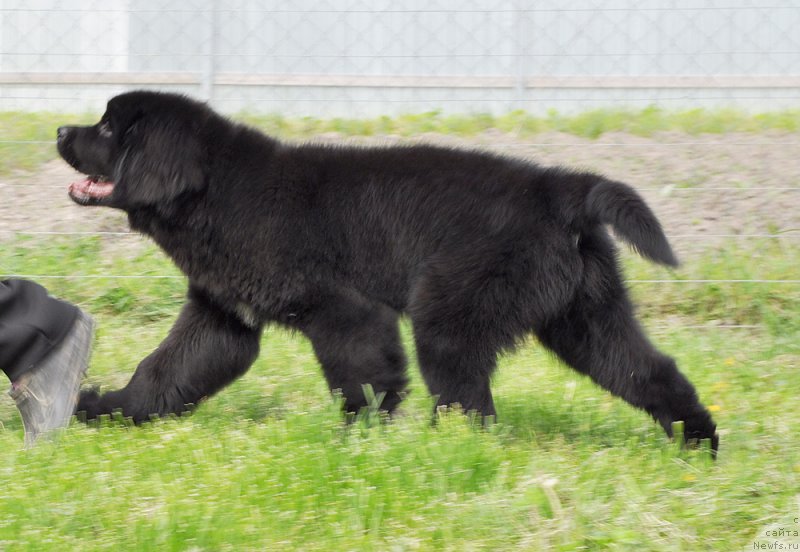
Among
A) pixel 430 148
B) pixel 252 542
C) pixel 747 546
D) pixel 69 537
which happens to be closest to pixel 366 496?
pixel 252 542

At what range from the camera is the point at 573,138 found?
692cm

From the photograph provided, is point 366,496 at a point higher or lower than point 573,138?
lower

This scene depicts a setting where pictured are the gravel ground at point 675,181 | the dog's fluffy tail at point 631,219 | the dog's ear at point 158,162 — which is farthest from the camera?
the gravel ground at point 675,181

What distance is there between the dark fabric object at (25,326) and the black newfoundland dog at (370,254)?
45cm

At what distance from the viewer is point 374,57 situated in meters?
7.08

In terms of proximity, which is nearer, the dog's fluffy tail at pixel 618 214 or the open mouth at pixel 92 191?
the dog's fluffy tail at pixel 618 214

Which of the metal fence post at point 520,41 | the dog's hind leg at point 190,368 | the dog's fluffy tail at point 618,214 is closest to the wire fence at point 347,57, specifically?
the metal fence post at point 520,41

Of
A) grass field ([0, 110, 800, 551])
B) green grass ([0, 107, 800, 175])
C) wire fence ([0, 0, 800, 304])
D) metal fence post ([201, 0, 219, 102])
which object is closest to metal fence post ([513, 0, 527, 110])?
wire fence ([0, 0, 800, 304])

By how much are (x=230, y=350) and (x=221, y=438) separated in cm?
59

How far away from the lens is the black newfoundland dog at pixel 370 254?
3.52 metres

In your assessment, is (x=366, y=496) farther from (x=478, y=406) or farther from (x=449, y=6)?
(x=449, y=6)

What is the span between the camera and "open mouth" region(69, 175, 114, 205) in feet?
13.2

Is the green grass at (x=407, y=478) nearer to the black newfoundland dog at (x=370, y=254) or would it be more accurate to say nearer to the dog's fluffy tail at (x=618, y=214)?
the black newfoundland dog at (x=370, y=254)

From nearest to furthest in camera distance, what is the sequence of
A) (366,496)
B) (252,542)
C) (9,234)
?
(252,542), (366,496), (9,234)
